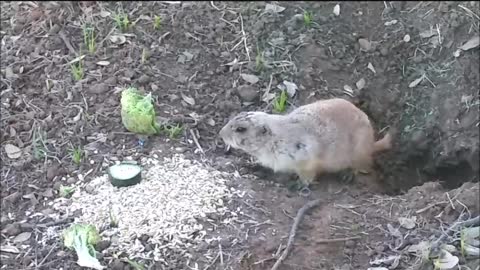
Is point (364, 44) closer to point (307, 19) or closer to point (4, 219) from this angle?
point (307, 19)

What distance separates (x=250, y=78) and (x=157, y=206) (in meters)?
1.31

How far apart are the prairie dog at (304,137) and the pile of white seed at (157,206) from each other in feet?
1.15

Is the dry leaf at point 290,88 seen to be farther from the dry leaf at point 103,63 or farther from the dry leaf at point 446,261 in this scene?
the dry leaf at point 446,261

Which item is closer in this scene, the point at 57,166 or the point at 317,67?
the point at 57,166

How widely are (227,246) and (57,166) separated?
1.19 metres

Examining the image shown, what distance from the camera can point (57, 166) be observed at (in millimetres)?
5148

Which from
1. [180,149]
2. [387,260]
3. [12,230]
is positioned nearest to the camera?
[387,260]

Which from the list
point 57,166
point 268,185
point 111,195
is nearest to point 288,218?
point 268,185

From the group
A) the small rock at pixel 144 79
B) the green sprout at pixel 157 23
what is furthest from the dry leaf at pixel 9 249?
the green sprout at pixel 157 23

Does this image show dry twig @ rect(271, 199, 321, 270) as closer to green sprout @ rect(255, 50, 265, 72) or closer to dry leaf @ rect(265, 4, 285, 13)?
green sprout @ rect(255, 50, 265, 72)

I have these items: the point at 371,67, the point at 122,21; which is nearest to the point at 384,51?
the point at 371,67

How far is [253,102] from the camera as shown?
5.67m

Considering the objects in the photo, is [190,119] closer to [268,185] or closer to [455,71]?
[268,185]

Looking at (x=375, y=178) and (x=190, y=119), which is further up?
(x=190, y=119)
